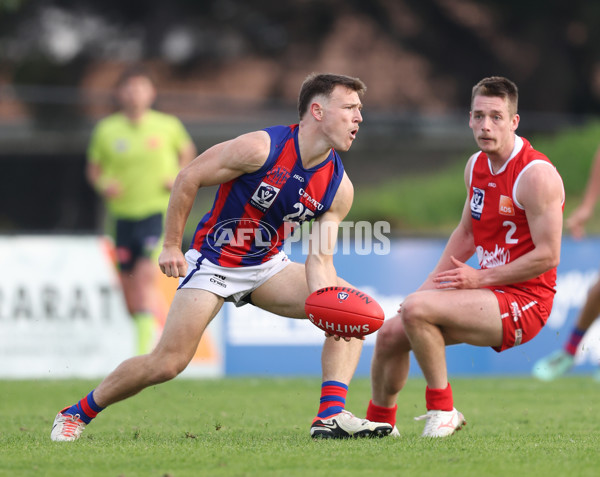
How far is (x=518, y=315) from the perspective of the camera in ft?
18.5

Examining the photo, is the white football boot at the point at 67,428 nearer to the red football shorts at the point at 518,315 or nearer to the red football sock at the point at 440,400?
the red football sock at the point at 440,400

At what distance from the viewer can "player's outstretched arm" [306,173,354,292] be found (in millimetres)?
5812

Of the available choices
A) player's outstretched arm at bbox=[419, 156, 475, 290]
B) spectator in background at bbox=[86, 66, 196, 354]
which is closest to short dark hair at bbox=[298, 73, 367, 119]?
player's outstretched arm at bbox=[419, 156, 475, 290]

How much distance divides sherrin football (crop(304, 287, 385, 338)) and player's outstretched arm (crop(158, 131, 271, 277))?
2.58 feet

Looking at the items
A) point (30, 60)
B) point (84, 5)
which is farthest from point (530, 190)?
point (84, 5)

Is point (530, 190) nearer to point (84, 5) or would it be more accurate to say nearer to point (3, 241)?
point (3, 241)

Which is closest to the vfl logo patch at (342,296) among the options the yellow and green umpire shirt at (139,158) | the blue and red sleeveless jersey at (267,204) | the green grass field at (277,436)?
the blue and red sleeveless jersey at (267,204)

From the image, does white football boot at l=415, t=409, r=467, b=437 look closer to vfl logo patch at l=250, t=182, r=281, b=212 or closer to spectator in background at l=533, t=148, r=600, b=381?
vfl logo patch at l=250, t=182, r=281, b=212

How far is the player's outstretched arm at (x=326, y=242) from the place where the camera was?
581cm

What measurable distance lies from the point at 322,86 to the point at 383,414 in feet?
6.55

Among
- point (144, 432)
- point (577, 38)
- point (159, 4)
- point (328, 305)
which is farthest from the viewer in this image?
point (159, 4)

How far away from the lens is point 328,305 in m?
5.50

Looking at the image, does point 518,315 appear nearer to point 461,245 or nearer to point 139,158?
point 461,245

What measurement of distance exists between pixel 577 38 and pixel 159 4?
985 centimetres
